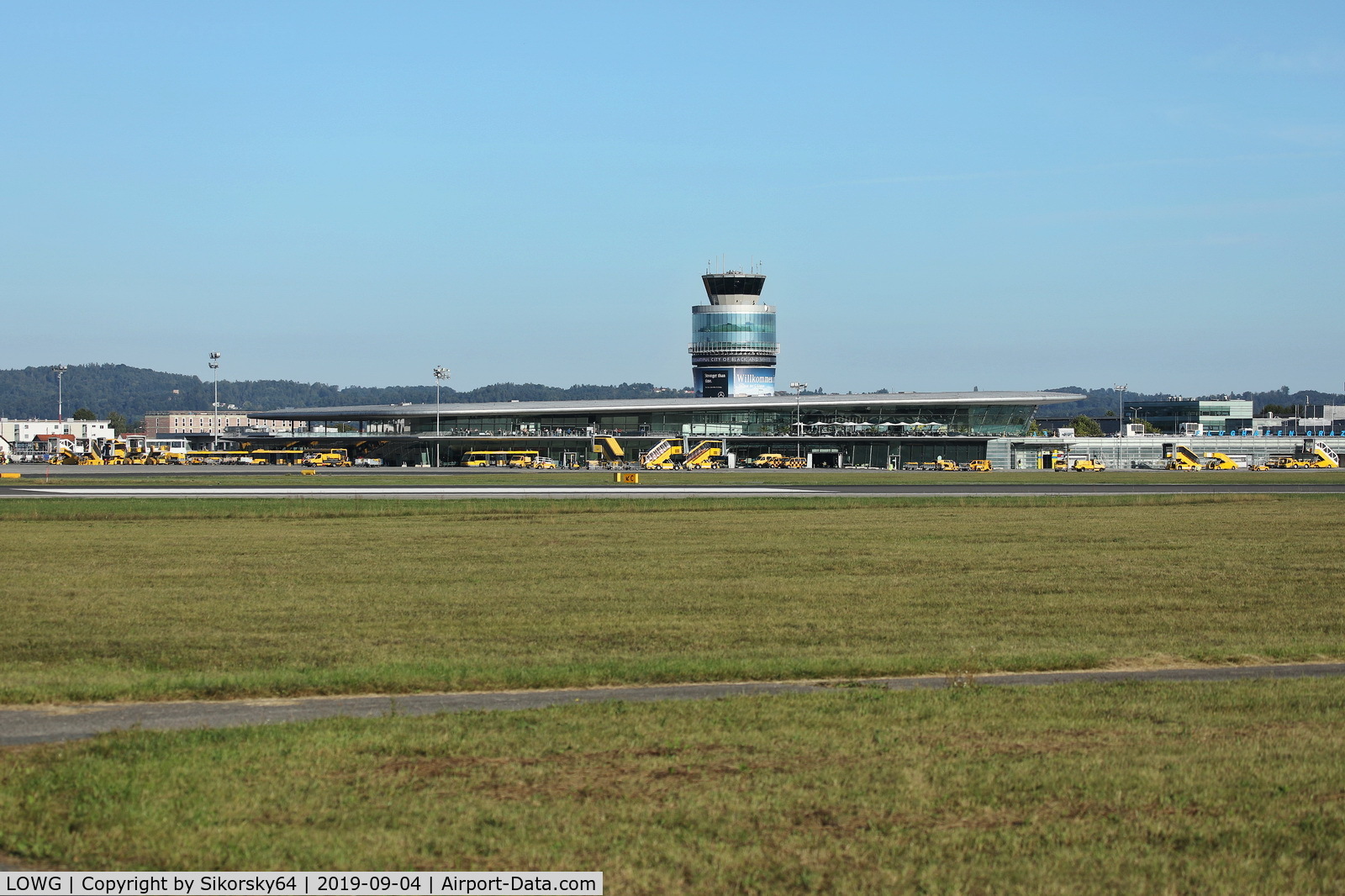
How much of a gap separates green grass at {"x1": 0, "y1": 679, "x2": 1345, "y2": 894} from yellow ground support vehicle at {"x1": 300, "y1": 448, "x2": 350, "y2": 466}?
122043 mm

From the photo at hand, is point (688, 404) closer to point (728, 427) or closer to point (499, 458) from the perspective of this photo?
point (728, 427)

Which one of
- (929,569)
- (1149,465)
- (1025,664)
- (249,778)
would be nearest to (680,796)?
(249,778)

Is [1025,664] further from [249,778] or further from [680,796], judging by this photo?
[249,778]

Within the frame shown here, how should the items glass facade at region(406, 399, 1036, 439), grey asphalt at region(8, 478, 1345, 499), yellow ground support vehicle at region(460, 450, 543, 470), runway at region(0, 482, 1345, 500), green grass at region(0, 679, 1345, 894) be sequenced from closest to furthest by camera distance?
green grass at region(0, 679, 1345, 894), runway at region(0, 482, 1345, 500), grey asphalt at region(8, 478, 1345, 499), yellow ground support vehicle at region(460, 450, 543, 470), glass facade at region(406, 399, 1036, 439)

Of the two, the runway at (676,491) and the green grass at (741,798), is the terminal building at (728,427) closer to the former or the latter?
the runway at (676,491)

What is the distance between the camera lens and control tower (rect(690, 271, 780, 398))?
586ft

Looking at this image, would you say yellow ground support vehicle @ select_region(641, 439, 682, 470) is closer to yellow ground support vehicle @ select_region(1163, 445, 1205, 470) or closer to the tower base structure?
yellow ground support vehicle @ select_region(1163, 445, 1205, 470)

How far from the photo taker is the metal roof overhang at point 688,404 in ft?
475

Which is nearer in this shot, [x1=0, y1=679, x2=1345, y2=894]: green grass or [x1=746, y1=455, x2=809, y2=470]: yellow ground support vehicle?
[x1=0, y1=679, x2=1345, y2=894]: green grass

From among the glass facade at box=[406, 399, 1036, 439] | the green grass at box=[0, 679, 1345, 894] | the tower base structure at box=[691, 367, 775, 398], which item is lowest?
the green grass at box=[0, 679, 1345, 894]

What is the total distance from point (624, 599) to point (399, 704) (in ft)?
30.0

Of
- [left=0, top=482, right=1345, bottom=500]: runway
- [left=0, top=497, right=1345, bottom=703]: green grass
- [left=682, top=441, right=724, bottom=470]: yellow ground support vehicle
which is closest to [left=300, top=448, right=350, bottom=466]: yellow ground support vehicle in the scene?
[left=682, top=441, right=724, bottom=470]: yellow ground support vehicle

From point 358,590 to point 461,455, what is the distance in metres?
127

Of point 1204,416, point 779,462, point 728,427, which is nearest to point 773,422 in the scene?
point 728,427
